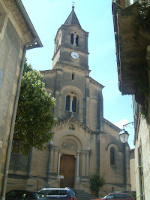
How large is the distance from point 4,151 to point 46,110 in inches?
246

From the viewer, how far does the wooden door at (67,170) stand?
23.5 meters

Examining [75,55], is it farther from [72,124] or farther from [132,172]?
[132,172]

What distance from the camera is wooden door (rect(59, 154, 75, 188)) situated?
23.5 meters

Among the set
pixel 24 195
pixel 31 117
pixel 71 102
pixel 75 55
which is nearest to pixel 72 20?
pixel 75 55

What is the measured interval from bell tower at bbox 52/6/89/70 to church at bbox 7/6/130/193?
0.16 m

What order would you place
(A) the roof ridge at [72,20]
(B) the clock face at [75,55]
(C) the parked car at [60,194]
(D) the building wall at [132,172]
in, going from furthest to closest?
(A) the roof ridge at [72,20] → (D) the building wall at [132,172] → (B) the clock face at [75,55] → (C) the parked car at [60,194]

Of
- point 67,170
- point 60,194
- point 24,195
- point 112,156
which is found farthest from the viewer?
point 112,156

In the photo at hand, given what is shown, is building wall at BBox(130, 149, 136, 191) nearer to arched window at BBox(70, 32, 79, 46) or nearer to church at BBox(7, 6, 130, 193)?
church at BBox(7, 6, 130, 193)

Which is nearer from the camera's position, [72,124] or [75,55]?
[72,124]

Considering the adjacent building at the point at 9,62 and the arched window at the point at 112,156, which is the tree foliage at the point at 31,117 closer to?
the adjacent building at the point at 9,62

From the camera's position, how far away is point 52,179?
22.1 metres

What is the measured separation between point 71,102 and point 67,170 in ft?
26.5

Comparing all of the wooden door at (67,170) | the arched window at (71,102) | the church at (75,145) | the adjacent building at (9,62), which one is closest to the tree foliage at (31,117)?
the adjacent building at (9,62)

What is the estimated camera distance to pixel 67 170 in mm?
24172
